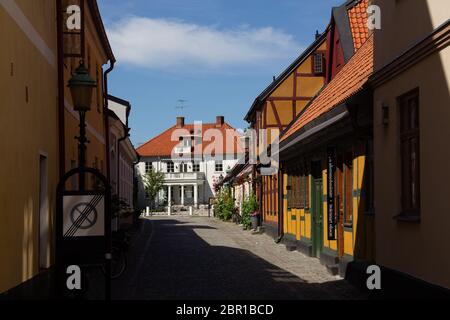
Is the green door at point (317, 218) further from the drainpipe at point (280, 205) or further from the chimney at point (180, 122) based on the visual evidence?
the chimney at point (180, 122)

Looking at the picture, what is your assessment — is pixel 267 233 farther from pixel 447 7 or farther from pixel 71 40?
pixel 447 7

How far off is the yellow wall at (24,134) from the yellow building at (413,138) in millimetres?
4454

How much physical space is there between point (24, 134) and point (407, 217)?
4.62 meters

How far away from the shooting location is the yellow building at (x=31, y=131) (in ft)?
25.7

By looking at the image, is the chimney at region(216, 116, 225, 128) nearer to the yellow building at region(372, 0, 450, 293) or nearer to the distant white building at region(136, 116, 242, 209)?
the distant white building at region(136, 116, 242, 209)

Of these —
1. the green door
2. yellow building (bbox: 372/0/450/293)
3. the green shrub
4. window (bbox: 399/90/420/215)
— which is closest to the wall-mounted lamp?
yellow building (bbox: 372/0/450/293)

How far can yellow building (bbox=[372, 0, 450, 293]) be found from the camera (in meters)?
8.08

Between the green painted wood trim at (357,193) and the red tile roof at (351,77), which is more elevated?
the red tile roof at (351,77)

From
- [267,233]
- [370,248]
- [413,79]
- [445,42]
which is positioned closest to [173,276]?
[370,248]

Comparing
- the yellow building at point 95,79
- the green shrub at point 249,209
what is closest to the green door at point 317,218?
the yellow building at point 95,79

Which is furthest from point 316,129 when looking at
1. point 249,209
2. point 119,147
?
point 249,209

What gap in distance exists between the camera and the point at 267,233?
29.0 m

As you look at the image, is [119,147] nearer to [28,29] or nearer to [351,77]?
[351,77]
